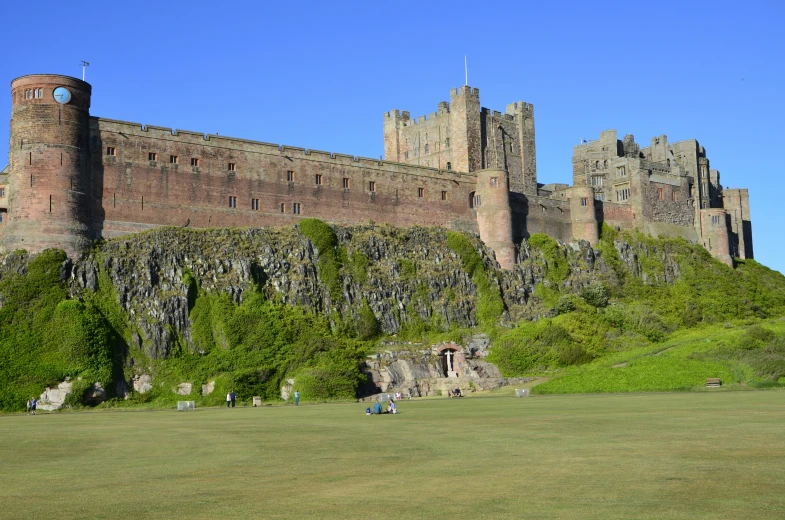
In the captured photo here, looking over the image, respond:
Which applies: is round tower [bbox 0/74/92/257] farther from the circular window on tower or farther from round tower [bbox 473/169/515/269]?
round tower [bbox 473/169/515/269]

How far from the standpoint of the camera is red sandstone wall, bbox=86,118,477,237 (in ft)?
210

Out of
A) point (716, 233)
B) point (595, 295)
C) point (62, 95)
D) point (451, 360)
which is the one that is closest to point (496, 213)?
point (595, 295)

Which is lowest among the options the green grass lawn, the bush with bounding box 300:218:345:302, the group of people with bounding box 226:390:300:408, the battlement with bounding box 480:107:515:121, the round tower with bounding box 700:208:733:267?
the green grass lawn

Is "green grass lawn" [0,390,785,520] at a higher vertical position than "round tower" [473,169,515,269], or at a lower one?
lower

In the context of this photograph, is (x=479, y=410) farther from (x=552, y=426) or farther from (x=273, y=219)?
(x=273, y=219)

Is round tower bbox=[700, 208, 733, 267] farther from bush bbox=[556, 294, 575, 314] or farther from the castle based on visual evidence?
bush bbox=[556, 294, 575, 314]

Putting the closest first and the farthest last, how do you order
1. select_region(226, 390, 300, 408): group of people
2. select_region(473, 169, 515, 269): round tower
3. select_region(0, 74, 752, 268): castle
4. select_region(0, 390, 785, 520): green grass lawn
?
select_region(0, 390, 785, 520): green grass lawn < select_region(226, 390, 300, 408): group of people < select_region(0, 74, 752, 268): castle < select_region(473, 169, 515, 269): round tower

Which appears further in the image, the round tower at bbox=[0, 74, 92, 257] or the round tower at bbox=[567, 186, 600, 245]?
the round tower at bbox=[567, 186, 600, 245]

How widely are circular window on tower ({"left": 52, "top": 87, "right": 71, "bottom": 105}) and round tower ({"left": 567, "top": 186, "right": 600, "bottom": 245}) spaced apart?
149 feet

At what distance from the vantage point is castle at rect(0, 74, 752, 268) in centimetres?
6062

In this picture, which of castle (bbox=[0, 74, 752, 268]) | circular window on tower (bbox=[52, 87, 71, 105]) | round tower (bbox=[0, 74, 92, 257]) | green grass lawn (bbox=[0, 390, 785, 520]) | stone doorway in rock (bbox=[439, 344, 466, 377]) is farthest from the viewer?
stone doorway in rock (bbox=[439, 344, 466, 377])

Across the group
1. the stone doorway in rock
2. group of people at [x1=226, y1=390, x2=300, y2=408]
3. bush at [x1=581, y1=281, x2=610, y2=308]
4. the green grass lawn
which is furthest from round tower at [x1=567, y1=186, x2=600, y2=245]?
the green grass lawn

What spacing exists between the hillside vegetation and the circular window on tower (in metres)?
9.56

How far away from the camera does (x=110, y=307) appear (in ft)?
194
